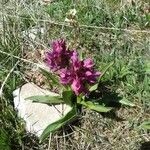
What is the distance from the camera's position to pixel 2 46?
324 centimetres

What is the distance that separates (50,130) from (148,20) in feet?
4.11

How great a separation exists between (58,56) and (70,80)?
16 centimetres

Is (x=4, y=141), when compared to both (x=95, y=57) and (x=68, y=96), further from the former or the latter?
(x=95, y=57)

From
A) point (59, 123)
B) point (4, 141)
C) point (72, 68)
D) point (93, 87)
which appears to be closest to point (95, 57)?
point (93, 87)

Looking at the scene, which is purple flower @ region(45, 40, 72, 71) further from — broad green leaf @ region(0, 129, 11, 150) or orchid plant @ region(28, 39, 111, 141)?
broad green leaf @ region(0, 129, 11, 150)

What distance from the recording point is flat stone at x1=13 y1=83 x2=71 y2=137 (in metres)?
2.79

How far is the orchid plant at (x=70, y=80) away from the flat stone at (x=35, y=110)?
0.06 m

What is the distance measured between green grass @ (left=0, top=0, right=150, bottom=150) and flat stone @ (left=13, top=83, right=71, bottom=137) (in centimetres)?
5

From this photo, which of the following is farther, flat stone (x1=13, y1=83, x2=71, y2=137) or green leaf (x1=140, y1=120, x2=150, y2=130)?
flat stone (x1=13, y1=83, x2=71, y2=137)

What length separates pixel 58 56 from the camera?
2.73 meters

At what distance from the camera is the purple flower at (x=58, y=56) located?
8.95ft

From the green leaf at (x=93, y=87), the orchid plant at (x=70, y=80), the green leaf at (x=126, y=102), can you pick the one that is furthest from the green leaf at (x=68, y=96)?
the green leaf at (x=126, y=102)

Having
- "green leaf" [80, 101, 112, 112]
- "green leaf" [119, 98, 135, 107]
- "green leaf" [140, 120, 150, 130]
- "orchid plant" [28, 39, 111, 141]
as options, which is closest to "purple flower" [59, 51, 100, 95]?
"orchid plant" [28, 39, 111, 141]

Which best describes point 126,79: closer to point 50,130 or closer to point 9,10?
point 50,130
